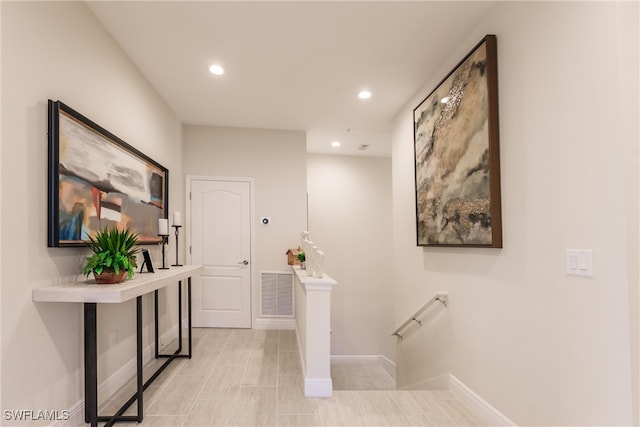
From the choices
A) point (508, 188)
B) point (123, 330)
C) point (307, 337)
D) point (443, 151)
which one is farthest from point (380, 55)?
point (123, 330)

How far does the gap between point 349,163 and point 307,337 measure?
421 cm

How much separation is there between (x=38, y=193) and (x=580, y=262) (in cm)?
280

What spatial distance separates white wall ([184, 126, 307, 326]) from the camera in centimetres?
468

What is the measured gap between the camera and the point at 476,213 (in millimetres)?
2301

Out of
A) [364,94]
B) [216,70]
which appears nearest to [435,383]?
[364,94]

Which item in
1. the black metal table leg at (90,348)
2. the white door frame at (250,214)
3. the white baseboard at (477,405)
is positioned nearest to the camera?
the black metal table leg at (90,348)

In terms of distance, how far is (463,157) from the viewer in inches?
97.0

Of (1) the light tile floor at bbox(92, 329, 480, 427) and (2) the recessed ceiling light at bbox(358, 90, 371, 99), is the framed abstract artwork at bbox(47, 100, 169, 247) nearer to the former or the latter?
(1) the light tile floor at bbox(92, 329, 480, 427)

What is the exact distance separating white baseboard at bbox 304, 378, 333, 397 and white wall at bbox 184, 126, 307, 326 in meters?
2.21

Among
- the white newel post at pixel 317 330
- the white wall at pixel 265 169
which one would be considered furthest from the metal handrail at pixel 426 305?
the white wall at pixel 265 169

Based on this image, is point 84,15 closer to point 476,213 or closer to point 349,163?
point 476,213

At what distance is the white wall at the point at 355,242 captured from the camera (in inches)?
241

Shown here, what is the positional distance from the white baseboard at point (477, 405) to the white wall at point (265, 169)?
2.76 m

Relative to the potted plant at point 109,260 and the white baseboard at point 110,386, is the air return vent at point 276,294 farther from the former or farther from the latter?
the potted plant at point 109,260
